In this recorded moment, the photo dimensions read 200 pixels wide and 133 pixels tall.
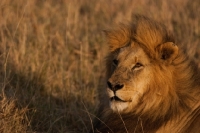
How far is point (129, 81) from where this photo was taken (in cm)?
468

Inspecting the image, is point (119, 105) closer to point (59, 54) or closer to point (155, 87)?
point (155, 87)

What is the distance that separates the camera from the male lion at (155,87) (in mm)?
4668

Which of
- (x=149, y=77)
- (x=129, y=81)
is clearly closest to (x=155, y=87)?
(x=149, y=77)

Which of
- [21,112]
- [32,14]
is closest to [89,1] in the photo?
[32,14]

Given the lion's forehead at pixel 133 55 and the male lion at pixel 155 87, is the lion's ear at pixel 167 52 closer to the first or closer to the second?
the male lion at pixel 155 87

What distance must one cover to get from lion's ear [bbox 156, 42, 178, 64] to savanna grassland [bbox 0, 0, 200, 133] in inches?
46.8

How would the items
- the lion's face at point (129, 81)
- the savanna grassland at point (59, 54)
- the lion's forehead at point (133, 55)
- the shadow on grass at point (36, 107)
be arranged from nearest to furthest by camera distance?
the lion's face at point (129, 81), the lion's forehead at point (133, 55), the shadow on grass at point (36, 107), the savanna grassland at point (59, 54)

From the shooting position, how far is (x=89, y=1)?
10.7 metres

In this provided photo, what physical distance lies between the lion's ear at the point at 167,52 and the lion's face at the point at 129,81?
0.38 feet

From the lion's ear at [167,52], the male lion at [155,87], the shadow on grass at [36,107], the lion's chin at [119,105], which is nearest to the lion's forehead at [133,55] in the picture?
the male lion at [155,87]

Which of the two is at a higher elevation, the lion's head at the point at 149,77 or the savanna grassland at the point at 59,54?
the lion's head at the point at 149,77

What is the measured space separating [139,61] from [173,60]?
0.27m

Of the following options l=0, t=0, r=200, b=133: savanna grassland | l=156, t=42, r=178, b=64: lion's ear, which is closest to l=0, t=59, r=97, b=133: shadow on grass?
l=0, t=0, r=200, b=133: savanna grassland

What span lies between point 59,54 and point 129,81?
3.41 m
